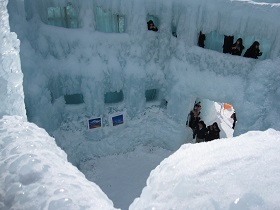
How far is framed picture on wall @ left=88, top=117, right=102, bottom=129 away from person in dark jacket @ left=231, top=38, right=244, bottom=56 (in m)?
4.94

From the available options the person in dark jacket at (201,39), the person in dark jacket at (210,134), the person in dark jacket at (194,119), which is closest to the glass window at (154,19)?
the person in dark jacket at (201,39)

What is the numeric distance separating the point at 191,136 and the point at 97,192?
910 cm

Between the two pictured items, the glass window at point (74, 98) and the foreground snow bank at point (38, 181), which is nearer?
the foreground snow bank at point (38, 181)

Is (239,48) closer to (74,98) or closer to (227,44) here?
(227,44)

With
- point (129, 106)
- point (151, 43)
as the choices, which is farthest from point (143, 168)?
point (151, 43)

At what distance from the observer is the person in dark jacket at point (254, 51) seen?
29.1ft

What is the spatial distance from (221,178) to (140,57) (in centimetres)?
852

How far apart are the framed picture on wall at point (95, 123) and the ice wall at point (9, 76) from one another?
19.4 feet

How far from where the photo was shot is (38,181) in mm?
2973

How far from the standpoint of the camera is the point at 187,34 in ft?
32.1

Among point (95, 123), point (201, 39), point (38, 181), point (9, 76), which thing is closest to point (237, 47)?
point (201, 39)

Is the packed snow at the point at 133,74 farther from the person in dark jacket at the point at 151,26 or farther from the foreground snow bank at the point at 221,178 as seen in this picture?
the foreground snow bank at the point at 221,178

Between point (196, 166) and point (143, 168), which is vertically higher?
point (196, 166)

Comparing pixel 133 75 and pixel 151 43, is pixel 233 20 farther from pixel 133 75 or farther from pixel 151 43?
pixel 133 75
